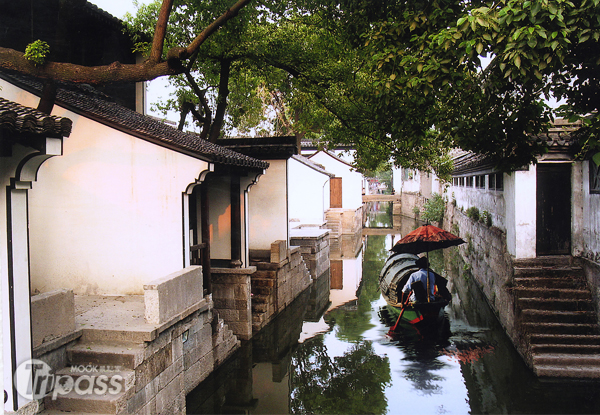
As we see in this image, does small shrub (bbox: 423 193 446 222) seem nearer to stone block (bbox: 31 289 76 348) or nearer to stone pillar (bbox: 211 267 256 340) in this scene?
stone pillar (bbox: 211 267 256 340)

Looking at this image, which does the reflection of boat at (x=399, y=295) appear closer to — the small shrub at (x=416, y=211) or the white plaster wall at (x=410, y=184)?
the white plaster wall at (x=410, y=184)

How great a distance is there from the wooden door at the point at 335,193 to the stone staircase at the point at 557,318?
24.9 metres

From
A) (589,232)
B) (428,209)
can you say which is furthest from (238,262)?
(428,209)

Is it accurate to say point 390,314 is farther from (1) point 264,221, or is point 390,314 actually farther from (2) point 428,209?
(2) point 428,209

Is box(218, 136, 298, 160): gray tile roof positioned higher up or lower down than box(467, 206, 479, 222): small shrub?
higher up

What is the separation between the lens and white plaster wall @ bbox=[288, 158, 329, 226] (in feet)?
87.1

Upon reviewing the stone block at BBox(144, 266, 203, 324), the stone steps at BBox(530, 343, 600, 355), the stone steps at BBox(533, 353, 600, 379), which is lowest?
the stone steps at BBox(533, 353, 600, 379)

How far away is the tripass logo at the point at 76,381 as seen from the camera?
4.93 m

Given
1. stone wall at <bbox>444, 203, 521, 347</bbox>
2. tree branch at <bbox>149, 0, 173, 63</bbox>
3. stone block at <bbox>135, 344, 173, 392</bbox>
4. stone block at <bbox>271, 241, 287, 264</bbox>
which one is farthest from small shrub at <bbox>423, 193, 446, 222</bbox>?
tree branch at <bbox>149, 0, 173, 63</bbox>

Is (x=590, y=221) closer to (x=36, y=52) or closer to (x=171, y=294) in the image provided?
(x=171, y=294)

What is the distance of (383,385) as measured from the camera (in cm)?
852

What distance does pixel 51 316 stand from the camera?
5.21m

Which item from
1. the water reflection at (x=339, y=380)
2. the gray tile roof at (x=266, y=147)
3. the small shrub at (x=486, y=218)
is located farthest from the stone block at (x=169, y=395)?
the small shrub at (x=486, y=218)

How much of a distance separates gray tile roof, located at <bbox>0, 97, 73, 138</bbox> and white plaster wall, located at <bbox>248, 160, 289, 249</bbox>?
357 inches
